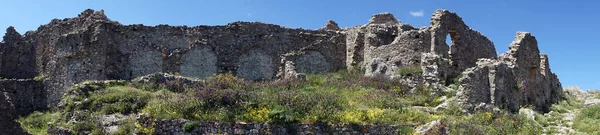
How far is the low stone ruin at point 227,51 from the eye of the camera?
29.7 meters

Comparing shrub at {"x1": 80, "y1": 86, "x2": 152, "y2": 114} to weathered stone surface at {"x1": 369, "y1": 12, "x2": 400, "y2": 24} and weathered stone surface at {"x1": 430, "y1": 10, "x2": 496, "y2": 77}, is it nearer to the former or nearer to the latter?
weathered stone surface at {"x1": 430, "y1": 10, "x2": 496, "y2": 77}

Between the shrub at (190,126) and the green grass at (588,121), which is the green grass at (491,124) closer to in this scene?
the green grass at (588,121)

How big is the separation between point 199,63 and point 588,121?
17438mm

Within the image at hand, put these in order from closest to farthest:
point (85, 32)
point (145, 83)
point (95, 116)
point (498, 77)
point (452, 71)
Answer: point (95, 116)
point (145, 83)
point (498, 77)
point (452, 71)
point (85, 32)

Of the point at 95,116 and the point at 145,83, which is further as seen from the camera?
the point at 145,83

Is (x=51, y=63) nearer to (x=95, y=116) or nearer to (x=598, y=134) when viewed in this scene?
(x=95, y=116)

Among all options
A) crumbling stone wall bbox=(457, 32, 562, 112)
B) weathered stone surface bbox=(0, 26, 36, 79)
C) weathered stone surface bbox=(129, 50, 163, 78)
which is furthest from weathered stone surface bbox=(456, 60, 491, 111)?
weathered stone surface bbox=(0, 26, 36, 79)

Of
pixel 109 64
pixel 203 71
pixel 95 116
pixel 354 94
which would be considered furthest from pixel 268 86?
pixel 109 64

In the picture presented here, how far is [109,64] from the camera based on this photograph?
31.1 m

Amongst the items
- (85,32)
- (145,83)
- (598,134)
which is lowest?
(598,134)

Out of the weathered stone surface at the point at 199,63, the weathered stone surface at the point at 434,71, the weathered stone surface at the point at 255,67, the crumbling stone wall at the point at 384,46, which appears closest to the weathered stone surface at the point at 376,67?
the crumbling stone wall at the point at 384,46

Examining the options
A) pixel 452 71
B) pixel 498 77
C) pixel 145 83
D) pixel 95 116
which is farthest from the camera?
pixel 452 71

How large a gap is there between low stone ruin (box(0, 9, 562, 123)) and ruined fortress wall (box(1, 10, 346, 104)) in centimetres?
5

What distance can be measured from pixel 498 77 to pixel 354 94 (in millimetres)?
5781
